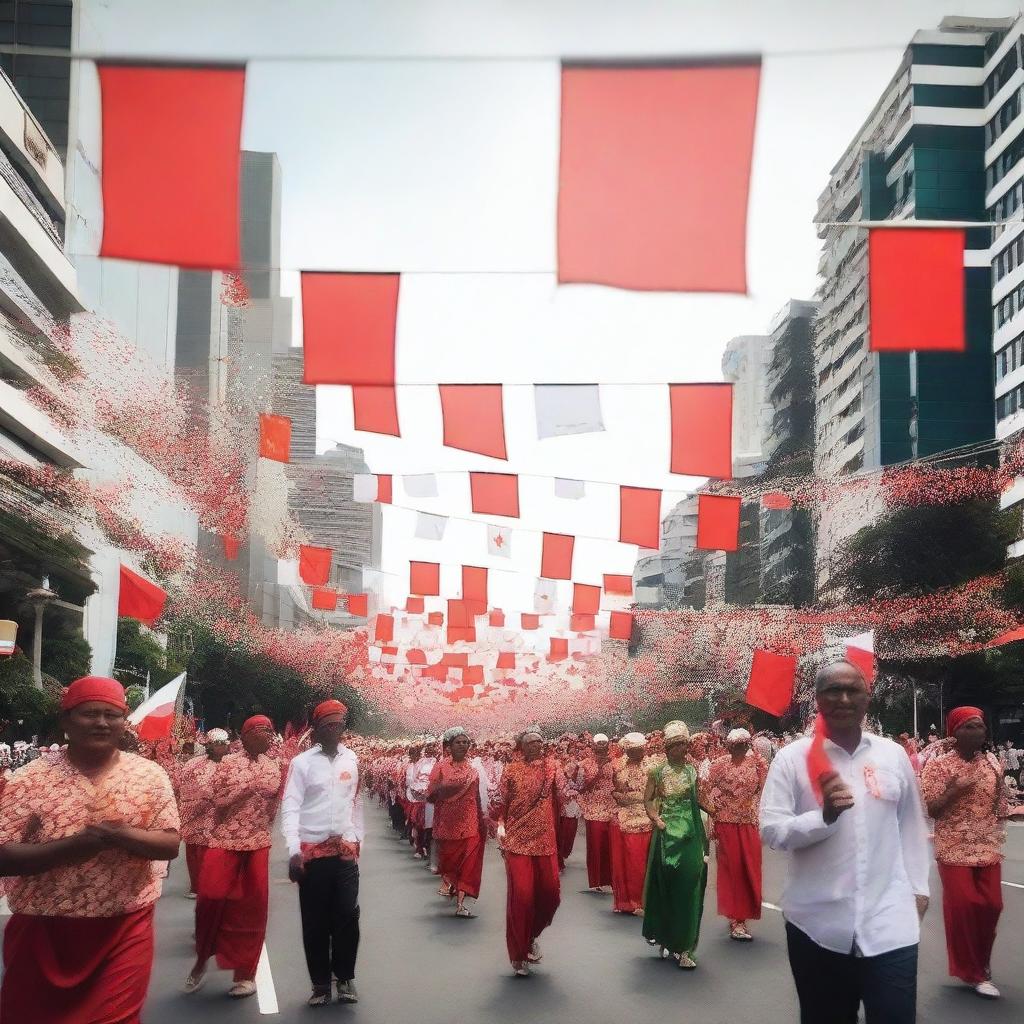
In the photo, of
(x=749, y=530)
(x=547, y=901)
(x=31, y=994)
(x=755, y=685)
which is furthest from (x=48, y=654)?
(x=749, y=530)

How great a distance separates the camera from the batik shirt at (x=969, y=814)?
363 inches

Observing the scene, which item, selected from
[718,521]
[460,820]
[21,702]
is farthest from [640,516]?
[21,702]

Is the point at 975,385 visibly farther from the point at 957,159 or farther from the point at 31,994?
the point at 31,994

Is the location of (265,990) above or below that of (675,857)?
below

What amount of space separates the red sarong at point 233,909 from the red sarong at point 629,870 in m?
4.73

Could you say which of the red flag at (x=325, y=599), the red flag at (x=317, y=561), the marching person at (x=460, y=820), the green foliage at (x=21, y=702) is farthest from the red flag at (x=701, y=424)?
the green foliage at (x=21, y=702)

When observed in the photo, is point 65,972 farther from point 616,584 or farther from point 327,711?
point 616,584

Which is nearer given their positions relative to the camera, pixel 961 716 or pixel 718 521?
pixel 961 716

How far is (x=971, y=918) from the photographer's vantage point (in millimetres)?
9055

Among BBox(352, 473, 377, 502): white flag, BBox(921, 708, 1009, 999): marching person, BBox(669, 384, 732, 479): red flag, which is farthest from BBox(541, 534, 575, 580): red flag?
BBox(921, 708, 1009, 999): marching person

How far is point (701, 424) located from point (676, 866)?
15.5 feet

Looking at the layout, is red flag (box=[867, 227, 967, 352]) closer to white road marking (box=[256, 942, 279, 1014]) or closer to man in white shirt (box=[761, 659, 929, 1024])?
man in white shirt (box=[761, 659, 929, 1024])

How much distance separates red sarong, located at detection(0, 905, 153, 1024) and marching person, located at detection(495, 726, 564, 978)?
16.3ft

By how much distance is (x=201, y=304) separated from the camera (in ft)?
294
